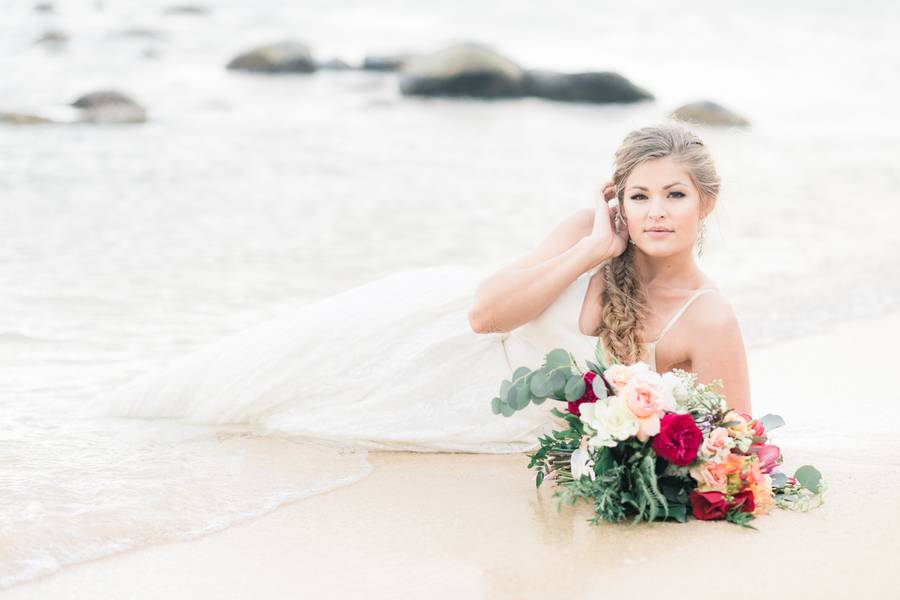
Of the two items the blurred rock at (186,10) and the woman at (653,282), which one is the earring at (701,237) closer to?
the woman at (653,282)

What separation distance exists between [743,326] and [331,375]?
379 cm

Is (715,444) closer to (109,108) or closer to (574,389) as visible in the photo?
(574,389)

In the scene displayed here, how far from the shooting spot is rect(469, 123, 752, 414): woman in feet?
14.5

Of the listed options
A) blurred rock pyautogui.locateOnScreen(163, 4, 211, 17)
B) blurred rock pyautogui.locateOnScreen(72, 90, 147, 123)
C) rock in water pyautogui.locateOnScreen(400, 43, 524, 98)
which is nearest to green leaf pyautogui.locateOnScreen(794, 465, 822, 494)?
blurred rock pyautogui.locateOnScreen(72, 90, 147, 123)

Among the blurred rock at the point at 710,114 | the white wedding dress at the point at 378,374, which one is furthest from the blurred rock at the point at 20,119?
the white wedding dress at the point at 378,374

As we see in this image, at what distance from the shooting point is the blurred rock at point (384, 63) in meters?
25.8

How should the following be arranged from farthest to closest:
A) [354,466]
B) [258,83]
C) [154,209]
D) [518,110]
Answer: [258,83] → [518,110] → [154,209] → [354,466]

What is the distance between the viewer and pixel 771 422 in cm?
402

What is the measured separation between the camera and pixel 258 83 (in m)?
23.1

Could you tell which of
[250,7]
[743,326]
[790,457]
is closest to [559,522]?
[790,457]

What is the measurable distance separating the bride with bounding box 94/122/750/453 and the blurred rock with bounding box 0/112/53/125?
39.0 ft

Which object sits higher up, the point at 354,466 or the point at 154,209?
the point at 154,209

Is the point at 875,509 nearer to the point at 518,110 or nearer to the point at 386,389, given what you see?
the point at 386,389

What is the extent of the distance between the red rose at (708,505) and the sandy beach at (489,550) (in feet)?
0.13
